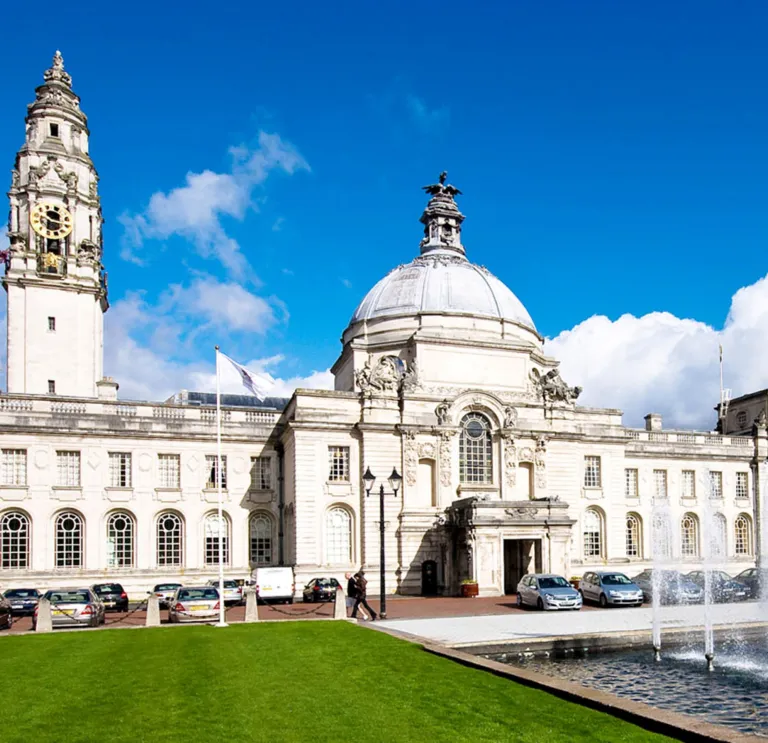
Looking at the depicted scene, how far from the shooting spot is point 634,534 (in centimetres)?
5888

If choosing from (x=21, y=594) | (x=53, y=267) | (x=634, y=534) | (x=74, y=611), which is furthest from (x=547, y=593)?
(x=53, y=267)

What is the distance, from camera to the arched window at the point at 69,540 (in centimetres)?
4769

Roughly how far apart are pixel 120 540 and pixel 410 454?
1779cm

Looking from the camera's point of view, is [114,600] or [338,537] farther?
[338,537]

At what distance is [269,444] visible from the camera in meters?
53.0

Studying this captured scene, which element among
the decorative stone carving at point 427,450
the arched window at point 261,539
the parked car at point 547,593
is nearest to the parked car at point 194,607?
the parked car at point 547,593

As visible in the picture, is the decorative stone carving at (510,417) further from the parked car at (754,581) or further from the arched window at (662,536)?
the parked car at (754,581)

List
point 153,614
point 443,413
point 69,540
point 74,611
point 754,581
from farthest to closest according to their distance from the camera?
point 443,413 → point 69,540 → point 754,581 → point 153,614 → point 74,611

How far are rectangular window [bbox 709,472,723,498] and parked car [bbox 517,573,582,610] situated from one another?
1187 inches

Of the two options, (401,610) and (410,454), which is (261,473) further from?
(401,610)

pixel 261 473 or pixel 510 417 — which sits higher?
pixel 510 417

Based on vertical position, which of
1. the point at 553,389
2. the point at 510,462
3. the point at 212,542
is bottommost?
the point at 212,542

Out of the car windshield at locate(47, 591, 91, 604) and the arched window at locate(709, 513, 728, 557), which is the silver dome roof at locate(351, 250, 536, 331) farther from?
the car windshield at locate(47, 591, 91, 604)

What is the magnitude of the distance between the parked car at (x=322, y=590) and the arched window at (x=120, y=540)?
12034 millimetres
